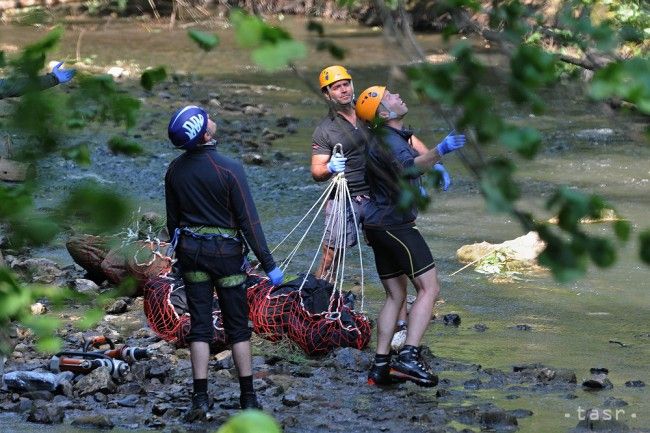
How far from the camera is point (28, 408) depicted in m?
7.01

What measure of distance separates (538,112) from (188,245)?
13.7ft

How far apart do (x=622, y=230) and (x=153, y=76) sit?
4.17 ft

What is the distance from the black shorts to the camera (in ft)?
22.7

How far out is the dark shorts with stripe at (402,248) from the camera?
7.45 m

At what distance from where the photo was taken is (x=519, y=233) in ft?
40.2

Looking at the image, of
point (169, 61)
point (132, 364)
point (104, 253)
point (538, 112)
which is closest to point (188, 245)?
point (132, 364)

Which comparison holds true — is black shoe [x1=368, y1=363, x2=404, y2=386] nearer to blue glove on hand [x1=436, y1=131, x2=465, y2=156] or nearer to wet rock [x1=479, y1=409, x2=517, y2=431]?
wet rock [x1=479, y1=409, x2=517, y2=431]

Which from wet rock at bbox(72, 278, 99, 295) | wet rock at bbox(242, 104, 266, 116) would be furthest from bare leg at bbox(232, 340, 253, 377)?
wet rock at bbox(242, 104, 266, 116)

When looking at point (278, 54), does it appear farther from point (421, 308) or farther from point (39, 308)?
point (39, 308)

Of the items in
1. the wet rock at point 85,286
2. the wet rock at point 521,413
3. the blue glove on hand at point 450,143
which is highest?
the blue glove on hand at point 450,143

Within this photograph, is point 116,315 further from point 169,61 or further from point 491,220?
point 169,61

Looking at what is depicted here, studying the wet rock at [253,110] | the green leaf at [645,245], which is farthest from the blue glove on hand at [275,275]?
the wet rock at [253,110]

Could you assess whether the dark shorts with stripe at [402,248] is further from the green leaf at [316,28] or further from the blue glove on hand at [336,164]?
the green leaf at [316,28]

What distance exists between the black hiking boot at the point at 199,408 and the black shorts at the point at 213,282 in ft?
0.99
